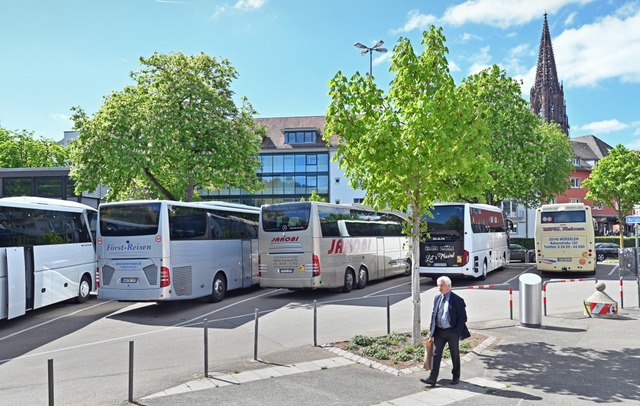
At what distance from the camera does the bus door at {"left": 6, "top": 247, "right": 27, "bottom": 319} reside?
45.3 feet

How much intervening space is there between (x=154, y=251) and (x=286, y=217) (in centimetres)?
484

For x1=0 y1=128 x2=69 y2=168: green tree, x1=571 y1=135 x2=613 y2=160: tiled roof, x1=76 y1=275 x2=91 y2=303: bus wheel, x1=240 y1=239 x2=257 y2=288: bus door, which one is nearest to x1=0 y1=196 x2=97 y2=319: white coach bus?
x1=76 y1=275 x2=91 y2=303: bus wheel

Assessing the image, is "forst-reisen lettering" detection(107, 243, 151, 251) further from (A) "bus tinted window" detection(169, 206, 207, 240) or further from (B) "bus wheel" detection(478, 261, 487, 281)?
(B) "bus wheel" detection(478, 261, 487, 281)

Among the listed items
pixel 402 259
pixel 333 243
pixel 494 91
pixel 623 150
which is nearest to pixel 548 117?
pixel 623 150

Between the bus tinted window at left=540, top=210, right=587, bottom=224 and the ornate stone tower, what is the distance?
77092mm

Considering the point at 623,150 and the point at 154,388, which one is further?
the point at 623,150

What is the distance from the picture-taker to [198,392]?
7.90 meters

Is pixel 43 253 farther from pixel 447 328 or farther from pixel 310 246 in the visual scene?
pixel 447 328

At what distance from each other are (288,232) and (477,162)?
8.99 meters

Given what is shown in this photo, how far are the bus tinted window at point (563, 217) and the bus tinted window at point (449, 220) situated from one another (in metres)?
6.14

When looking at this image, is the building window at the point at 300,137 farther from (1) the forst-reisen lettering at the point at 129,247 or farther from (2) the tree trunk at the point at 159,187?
(1) the forst-reisen lettering at the point at 129,247

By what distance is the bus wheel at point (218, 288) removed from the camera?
58.2ft

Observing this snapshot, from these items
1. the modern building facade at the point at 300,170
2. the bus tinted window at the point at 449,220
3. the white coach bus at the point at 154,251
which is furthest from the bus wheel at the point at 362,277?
the modern building facade at the point at 300,170

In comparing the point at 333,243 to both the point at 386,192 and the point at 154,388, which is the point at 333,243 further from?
the point at 154,388
